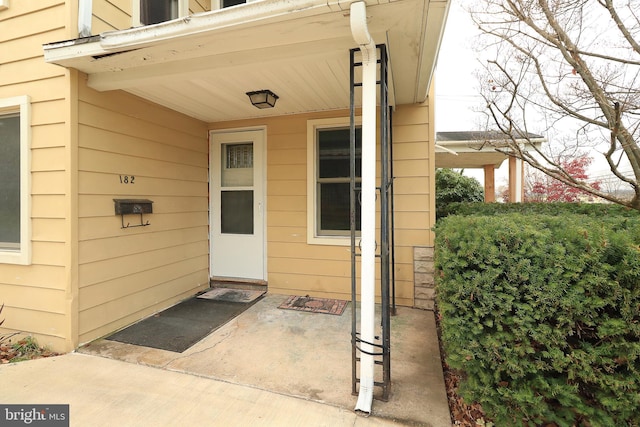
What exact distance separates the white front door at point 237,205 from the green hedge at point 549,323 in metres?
2.77

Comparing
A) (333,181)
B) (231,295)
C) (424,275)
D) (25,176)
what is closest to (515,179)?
(424,275)

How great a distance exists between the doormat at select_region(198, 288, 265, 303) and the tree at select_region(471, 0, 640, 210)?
3435 millimetres

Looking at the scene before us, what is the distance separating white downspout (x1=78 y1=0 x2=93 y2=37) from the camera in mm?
2467

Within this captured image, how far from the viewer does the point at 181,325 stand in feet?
9.61

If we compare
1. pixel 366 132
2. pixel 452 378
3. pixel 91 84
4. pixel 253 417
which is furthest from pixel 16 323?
pixel 452 378

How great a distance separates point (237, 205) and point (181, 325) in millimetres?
1633

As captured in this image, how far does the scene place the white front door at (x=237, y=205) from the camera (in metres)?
3.92

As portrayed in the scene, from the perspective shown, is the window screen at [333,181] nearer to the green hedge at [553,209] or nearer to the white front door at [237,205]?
the white front door at [237,205]

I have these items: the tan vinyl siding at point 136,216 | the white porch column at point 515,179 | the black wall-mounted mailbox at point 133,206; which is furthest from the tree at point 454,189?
the black wall-mounted mailbox at point 133,206

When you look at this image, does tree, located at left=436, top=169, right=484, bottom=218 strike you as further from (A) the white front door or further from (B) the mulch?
(B) the mulch

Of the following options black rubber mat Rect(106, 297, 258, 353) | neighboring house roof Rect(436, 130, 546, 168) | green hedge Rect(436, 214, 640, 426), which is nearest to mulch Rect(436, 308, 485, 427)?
green hedge Rect(436, 214, 640, 426)

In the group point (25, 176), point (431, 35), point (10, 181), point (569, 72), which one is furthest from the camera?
point (569, 72)

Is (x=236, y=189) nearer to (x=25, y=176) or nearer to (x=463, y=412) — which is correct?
(x=25, y=176)

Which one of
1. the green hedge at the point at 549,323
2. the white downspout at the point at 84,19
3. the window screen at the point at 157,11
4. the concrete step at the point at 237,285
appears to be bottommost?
the concrete step at the point at 237,285
